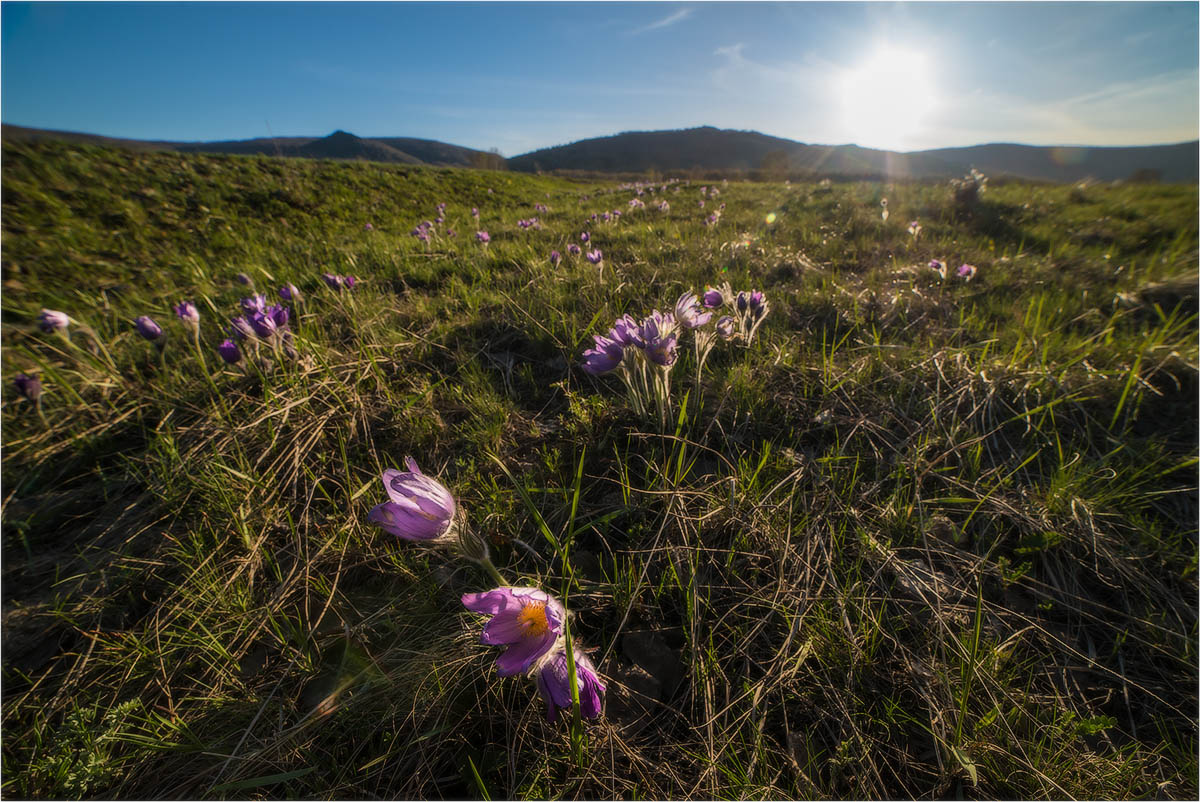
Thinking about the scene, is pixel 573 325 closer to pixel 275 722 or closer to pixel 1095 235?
pixel 275 722

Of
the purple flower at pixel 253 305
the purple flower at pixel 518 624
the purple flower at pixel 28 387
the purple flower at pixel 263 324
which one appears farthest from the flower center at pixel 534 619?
the purple flower at pixel 28 387

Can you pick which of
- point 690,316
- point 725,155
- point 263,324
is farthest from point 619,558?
point 725,155

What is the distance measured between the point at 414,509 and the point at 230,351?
1.55 metres

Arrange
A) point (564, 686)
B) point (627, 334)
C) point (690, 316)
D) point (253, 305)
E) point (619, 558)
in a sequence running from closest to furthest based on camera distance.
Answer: point (564, 686), point (619, 558), point (627, 334), point (690, 316), point (253, 305)

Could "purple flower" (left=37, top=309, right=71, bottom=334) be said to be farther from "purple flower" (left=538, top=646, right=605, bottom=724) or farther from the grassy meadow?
"purple flower" (left=538, top=646, right=605, bottom=724)

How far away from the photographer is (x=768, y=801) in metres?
0.92

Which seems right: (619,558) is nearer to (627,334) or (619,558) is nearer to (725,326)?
(627,334)

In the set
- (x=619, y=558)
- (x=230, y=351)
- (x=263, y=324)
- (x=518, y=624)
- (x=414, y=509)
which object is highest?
(x=263, y=324)

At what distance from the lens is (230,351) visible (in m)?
1.93

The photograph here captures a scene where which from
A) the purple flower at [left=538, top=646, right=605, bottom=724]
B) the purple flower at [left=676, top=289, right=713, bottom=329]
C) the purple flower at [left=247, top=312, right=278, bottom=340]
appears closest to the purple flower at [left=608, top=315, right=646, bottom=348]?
the purple flower at [left=676, top=289, right=713, bottom=329]

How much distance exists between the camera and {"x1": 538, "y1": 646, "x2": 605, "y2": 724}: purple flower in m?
0.97

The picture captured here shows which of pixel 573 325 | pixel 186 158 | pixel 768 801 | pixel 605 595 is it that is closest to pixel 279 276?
pixel 573 325

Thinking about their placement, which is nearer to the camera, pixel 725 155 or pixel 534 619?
pixel 534 619

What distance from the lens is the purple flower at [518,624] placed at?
36.7 inches
